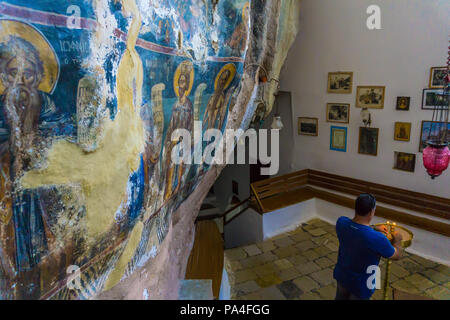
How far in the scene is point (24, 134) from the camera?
5.74 feet

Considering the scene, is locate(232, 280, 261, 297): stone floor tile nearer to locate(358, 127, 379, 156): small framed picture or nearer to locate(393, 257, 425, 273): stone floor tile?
locate(393, 257, 425, 273): stone floor tile

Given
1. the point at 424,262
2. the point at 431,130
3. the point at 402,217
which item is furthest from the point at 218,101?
the point at 424,262

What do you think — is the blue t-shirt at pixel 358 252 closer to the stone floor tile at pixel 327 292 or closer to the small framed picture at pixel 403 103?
the stone floor tile at pixel 327 292

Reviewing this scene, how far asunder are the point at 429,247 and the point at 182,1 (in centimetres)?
627

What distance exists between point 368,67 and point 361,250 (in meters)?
5.34

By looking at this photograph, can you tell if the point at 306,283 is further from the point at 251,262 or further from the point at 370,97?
the point at 370,97

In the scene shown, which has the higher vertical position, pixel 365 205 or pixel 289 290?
pixel 365 205

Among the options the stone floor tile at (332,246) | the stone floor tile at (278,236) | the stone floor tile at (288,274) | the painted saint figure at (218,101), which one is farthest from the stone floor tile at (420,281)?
the painted saint figure at (218,101)

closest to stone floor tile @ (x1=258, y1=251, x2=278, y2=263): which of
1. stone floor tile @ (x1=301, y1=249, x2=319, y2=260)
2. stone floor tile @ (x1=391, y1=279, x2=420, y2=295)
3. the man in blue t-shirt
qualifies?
stone floor tile @ (x1=301, y1=249, x2=319, y2=260)

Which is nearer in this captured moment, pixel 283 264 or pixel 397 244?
pixel 397 244

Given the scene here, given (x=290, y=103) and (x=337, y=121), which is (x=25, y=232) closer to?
(x=337, y=121)

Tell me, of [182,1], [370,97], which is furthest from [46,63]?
[370,97]

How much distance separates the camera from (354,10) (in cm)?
→ 693

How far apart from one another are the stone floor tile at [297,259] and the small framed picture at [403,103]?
3.66m
